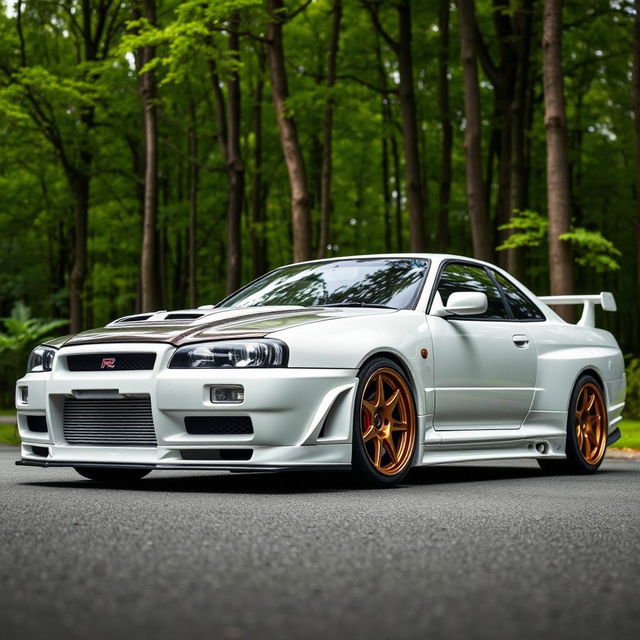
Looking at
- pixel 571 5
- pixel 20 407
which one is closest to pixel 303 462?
pixel 20 407

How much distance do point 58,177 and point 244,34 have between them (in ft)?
55.0

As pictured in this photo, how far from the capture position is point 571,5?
26.0 m

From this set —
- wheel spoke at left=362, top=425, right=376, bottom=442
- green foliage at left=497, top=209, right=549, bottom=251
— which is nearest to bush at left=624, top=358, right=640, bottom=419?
green foliage at left=497, top=209, right=549, bottom=251

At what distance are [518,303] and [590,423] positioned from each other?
122cm

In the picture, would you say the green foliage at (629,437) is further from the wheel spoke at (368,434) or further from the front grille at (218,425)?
the front grille at (218,425)

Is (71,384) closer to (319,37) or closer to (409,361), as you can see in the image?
(409,361)

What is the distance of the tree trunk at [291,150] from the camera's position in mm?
20656

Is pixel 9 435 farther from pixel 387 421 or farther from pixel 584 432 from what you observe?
pixel 387 421

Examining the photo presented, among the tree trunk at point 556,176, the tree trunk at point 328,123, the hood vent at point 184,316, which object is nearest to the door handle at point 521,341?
the hood vent at point 184,316

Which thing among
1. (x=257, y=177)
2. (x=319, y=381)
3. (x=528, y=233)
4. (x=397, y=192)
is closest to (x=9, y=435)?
(x=528, y=233)

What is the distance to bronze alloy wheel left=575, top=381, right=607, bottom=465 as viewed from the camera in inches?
400

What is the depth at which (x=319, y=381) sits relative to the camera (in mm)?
7605

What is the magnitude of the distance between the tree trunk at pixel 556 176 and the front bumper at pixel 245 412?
→ 10415mm

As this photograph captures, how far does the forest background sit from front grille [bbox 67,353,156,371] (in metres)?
10.6
